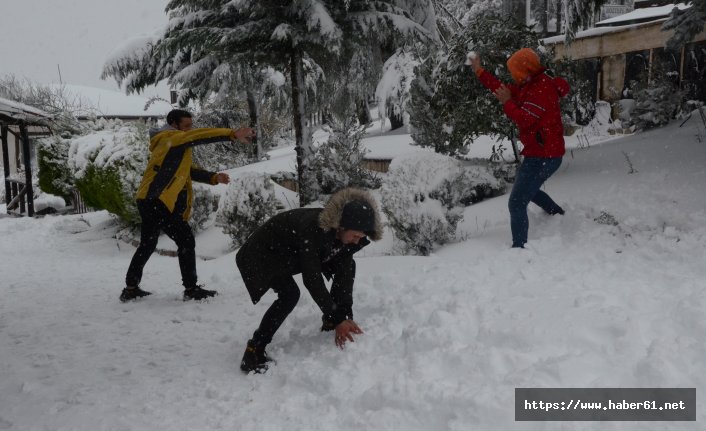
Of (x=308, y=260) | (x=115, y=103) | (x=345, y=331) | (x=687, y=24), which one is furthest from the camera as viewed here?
(x=115, y=103)

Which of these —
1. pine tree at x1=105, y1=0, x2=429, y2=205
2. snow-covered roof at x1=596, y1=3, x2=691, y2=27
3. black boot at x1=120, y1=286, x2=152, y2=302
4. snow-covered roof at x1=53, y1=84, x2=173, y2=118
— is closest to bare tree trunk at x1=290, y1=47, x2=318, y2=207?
pine tree at x1=105, y1=0, x2=429, y2=205

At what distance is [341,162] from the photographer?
9211 mm

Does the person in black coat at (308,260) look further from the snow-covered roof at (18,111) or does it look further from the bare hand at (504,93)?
the snow-covered roof at (18,111)

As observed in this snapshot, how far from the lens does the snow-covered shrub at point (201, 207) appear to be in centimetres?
923

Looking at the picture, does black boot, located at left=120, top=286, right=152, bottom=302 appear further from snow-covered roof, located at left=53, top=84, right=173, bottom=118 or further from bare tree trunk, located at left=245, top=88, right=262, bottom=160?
snow-covered roof, located at left=53, top=84, right=173, bottom=118

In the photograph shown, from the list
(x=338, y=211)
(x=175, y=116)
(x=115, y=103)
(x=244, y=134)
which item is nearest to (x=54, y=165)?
(x=175, y=116)

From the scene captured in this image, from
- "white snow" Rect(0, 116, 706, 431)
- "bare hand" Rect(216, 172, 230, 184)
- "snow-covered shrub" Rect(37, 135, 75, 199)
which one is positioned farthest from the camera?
"snow-covered shrub" Rect(37, 135, 75, 199)

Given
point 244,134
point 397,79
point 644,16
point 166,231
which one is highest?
point 644,16

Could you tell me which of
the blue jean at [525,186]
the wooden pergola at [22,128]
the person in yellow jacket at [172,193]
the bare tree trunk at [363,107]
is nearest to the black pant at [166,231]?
the person in yellow jacket at [172,193]

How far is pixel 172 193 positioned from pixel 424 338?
2.95 m

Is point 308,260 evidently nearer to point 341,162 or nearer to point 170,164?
point 170,164

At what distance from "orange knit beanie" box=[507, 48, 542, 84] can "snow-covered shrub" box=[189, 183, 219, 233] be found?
241 inches

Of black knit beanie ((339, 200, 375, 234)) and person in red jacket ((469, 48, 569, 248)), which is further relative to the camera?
person in red jacket ((469, 48, 569, 248))

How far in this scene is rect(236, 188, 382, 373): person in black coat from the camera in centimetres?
317
